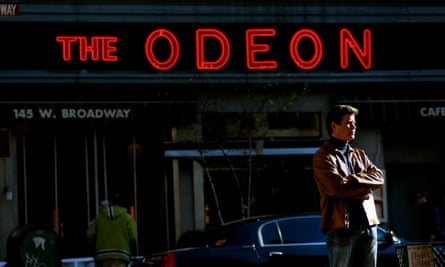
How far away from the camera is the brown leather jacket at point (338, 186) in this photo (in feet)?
22.0

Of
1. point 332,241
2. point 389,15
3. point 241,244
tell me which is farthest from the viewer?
point 389,15

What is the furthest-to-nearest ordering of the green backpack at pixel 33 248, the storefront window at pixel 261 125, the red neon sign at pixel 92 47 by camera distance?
the red neon sign at pixel 92 47
the storefront window at pixel 261 125
the green backpack at pixel 33 248

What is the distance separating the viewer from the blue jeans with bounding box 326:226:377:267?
6.69 m

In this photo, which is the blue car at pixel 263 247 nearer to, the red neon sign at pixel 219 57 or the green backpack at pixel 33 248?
the green backpack at pixel 33 248

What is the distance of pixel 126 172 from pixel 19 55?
3.16 m

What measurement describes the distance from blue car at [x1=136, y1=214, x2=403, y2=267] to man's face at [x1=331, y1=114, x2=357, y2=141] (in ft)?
15.8

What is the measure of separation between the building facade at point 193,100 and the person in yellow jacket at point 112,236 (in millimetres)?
4154

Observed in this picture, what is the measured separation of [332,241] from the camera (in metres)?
6.76

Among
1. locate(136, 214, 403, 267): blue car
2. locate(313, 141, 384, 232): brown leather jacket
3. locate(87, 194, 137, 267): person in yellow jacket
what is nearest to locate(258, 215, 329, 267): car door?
locate(136, 214, 403, 267): blue car

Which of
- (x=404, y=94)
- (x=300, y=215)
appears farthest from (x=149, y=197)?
(x=300, y=215)

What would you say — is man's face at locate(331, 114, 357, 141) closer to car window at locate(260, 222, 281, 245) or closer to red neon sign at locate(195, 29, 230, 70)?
car window at locate(260, 222, 281, 245)

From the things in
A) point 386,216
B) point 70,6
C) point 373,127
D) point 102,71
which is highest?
point 70,6

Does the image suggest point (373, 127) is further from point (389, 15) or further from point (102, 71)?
point (102, 71)

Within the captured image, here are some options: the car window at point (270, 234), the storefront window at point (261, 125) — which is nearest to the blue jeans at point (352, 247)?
the car window at point (270, 234)
